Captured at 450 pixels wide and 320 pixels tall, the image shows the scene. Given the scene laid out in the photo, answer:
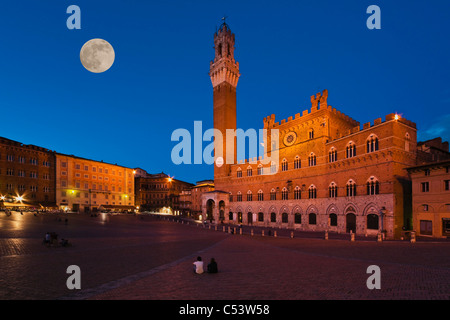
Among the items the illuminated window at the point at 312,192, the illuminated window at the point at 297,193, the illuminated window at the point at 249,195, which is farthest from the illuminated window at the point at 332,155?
the illuminated window at the point at 249,195

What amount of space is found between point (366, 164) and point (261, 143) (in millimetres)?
22547

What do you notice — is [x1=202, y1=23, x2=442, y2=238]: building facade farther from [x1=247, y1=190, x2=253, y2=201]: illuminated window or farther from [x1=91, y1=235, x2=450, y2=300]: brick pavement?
[x1=91, y1=235, x2=450, y2=300]: brick pavement

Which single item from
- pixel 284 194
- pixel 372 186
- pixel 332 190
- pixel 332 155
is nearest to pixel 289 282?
pixel 372 186

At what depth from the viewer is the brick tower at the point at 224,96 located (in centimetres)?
5912

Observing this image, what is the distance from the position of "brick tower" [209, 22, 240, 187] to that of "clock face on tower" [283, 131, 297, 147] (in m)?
16.3

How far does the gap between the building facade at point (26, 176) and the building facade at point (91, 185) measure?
2.37 metres

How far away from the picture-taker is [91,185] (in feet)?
244

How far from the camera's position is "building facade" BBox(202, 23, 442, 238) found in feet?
98.6

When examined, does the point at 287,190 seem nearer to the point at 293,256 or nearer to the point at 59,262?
the point at 293,256

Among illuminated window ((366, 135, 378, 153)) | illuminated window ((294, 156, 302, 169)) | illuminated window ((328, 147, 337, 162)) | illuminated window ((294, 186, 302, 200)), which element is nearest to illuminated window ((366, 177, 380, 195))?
illuminated window ((366, 135, 378, 153))

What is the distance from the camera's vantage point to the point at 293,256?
56.1ft

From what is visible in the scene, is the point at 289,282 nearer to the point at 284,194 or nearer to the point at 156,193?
the point at 284,194

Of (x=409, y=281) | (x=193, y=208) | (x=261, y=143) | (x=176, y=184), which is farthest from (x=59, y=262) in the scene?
(x=176, y=184)
